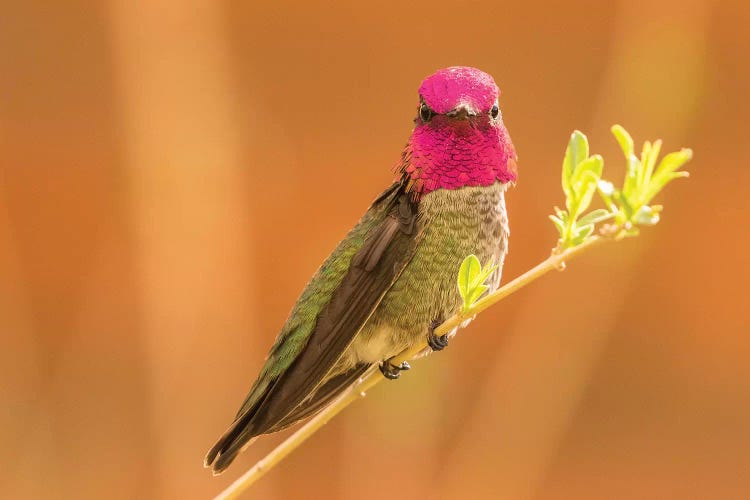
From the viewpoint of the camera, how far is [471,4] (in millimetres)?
3127

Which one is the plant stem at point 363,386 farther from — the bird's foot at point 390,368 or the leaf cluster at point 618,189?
the bird's foot at point 390,368

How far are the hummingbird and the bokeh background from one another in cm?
135

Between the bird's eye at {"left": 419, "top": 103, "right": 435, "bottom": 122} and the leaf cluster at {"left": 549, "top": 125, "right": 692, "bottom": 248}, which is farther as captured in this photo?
the bird's eye at {"left": 419, "top": 103, "right": 435, "bottom": 122}

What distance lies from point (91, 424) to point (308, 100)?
59.5 inches

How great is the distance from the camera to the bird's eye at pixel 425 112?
93 cm

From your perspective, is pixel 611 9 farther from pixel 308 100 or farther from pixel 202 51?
pixel 202 51

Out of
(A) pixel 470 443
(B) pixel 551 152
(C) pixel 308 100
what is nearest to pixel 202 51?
(C) pixel 308 100

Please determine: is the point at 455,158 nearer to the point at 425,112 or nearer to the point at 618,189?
the point at 425,112

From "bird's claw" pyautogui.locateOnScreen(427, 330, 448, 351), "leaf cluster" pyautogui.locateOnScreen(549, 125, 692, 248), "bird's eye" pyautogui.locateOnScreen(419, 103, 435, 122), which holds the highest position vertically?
"leaf cluster" pyautogui.locateOnScreen(549, 125, 692, 248)

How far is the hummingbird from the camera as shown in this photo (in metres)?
0.96

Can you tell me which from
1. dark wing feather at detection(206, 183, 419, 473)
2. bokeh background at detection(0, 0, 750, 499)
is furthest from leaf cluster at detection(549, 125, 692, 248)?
→ bokeh background at detection(0, 0, 750, 499)

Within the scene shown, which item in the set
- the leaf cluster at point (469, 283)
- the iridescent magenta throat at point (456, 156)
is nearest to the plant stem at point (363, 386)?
the leaf cluster at point (469, 283)

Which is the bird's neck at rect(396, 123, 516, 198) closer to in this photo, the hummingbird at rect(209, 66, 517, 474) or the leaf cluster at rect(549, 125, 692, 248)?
the hummingbird at rect(209, 66, 517, 474)

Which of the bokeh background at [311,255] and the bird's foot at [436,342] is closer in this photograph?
the bird's foot at [436,342]
